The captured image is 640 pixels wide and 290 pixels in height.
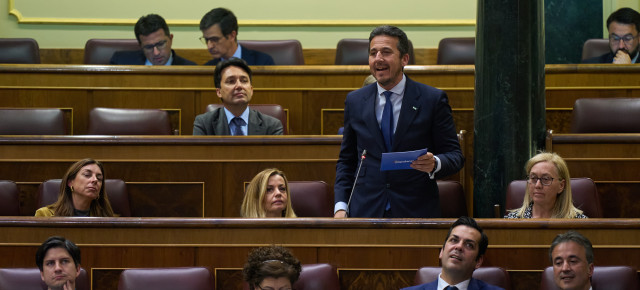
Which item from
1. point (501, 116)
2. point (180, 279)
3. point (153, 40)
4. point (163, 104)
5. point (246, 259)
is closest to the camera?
point (180, 279)

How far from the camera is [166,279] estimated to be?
2.06m

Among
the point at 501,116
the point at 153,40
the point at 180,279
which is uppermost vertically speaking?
the point at 153,40

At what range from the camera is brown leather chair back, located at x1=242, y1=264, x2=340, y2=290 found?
6.75 ft

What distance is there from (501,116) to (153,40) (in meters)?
1.50

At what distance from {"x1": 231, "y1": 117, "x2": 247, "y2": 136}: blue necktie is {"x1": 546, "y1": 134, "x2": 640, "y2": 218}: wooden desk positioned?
37.1 inches

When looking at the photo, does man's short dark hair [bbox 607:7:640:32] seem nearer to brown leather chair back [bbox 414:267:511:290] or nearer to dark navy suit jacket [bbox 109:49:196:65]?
dark navy suit jacket [bbox 109:49:196:65]

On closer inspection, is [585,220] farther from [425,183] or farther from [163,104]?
[163,104]

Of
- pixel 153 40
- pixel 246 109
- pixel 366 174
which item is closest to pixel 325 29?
pixel 153 40

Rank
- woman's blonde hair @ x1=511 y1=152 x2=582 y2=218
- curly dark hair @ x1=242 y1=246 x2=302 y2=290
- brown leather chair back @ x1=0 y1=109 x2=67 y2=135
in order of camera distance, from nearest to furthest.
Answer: curly dark hair @ x1=242 y1=246 x2=302 y2=290 → woman's blonde hair @ x1=511 y1=152 x2=582 y2=218 → brown leather chair back @ x1=0 y1=109 x2=67 y2=135

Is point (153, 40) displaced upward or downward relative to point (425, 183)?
upward

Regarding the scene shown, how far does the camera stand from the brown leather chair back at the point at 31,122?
312 centimetres

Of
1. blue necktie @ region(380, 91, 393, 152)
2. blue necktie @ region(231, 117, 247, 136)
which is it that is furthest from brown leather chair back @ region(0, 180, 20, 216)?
blue necktie @ region(380, 91, 393, 152)

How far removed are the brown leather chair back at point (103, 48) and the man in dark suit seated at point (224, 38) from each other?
448mm

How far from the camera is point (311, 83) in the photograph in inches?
134
